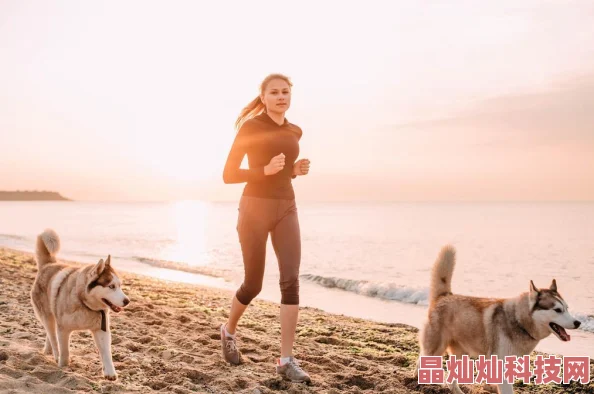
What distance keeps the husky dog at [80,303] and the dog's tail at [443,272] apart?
2799 millimetres

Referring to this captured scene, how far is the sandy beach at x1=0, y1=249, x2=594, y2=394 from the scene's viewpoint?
4355mm

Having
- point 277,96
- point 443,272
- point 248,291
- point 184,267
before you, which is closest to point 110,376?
point 248,291

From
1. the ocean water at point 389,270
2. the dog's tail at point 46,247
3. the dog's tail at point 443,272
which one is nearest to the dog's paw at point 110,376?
the dog's tail at point 46,247

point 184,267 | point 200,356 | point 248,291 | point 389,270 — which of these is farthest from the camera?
point 389,270

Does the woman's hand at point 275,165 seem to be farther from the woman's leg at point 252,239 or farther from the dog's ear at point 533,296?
the dog's ear at point 533,296

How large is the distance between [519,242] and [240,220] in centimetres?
3561

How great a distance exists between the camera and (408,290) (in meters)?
14.4

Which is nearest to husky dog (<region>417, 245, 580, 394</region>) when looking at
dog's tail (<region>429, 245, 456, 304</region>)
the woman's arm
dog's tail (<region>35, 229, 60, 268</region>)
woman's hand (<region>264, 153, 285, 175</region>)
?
dog's tail (<region>429, 245, 456, 304</region>)

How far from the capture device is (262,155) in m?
4.73

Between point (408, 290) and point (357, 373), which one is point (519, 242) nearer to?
point (408, 290)

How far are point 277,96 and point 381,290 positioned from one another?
10973 millimetres

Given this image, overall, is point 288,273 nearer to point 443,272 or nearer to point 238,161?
point 238,161

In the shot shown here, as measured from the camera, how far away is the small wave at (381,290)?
13570mm

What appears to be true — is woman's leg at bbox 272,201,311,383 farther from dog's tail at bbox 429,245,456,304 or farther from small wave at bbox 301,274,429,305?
small wave at bbox 301,274,429,305
